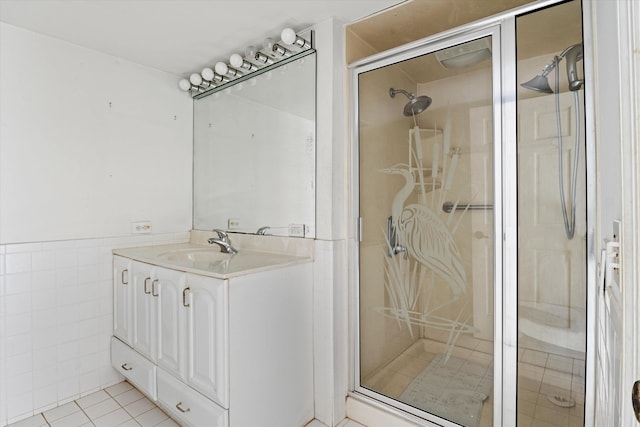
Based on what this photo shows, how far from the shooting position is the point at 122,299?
2.10 m

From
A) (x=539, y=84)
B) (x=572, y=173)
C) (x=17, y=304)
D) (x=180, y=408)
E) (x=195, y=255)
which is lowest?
(x=180, y=408)

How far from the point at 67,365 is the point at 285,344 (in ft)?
4.82

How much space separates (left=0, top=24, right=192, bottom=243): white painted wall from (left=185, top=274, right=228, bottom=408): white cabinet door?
1.11 meters

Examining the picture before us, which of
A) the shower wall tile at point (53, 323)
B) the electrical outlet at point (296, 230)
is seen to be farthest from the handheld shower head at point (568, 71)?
the shower wall tile at point (53, 323)

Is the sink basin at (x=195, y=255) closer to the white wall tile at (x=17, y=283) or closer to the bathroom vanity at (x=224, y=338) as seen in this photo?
the bathroom vanity at (x=224, y=338)

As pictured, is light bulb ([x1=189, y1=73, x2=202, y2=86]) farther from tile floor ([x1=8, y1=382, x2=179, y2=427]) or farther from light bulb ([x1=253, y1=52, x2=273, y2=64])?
tile floor ([x1=8, y1=382, x2=179, y2=427])

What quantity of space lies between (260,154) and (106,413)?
71.6 inches

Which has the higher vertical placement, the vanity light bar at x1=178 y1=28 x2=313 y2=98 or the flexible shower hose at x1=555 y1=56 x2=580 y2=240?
the vanity light bar at x1=178 y1=28 x2=313 y2=98

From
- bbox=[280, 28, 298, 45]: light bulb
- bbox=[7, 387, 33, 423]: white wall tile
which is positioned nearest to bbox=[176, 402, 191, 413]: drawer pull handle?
bbox=[7, 387, 33, 423]: white wall tile

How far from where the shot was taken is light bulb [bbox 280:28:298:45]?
5.90 feet

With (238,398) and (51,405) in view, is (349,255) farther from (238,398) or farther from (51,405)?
(51,405)

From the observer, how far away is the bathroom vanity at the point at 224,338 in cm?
143

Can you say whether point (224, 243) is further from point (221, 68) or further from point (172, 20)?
point (172, 20)

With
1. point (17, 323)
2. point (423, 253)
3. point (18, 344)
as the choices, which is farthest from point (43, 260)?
point (423, 253)
